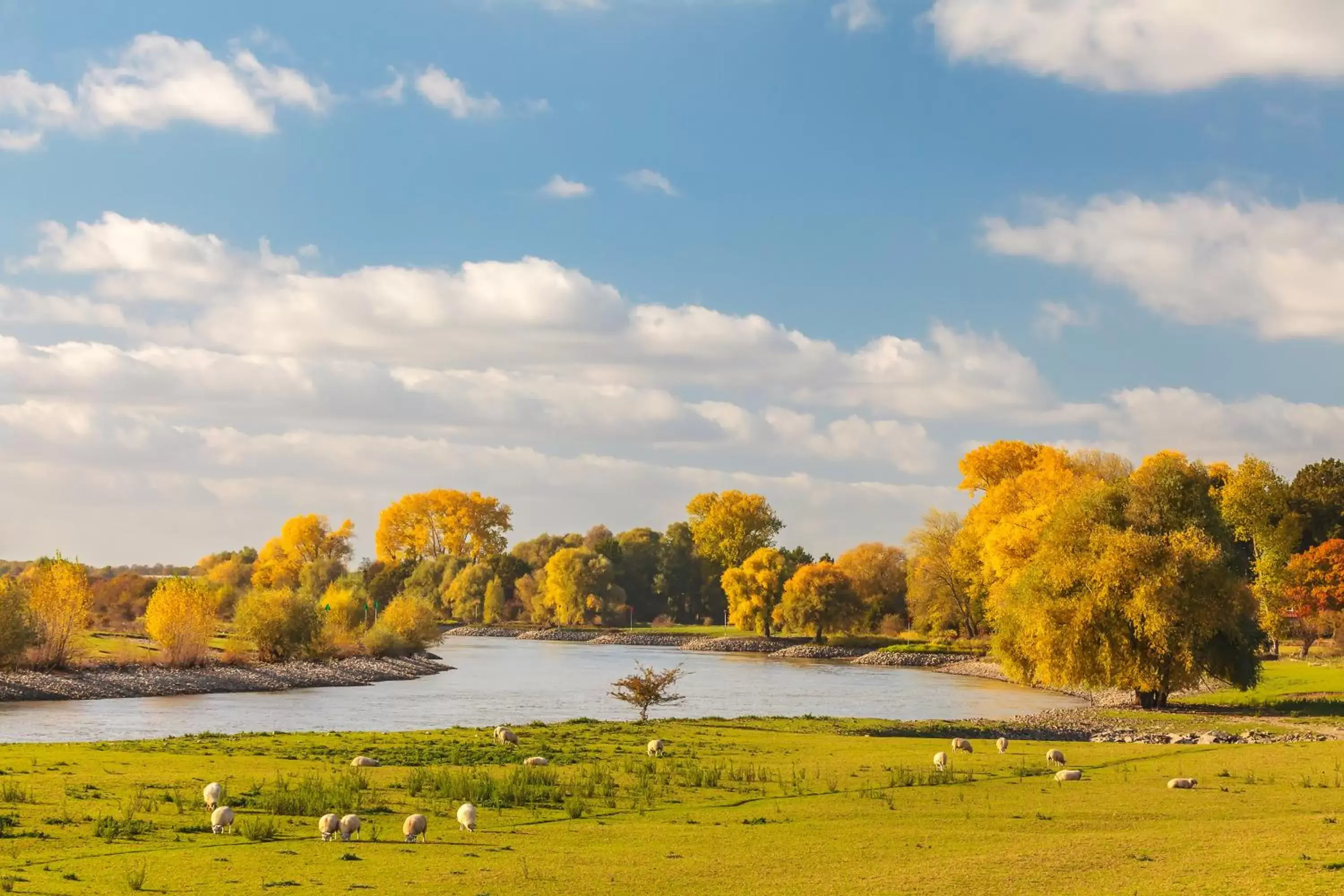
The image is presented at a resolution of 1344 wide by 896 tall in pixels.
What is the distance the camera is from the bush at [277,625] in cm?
7388

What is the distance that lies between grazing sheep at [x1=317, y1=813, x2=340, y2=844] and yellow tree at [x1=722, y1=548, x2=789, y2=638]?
103801mm

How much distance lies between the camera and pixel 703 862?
1569 cm

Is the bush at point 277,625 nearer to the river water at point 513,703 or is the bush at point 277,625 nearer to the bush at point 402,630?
the bush at point 402,630

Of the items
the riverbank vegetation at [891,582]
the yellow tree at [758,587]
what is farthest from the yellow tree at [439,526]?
the yellow tree at [758,587]

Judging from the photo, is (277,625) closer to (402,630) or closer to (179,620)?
(179,620)

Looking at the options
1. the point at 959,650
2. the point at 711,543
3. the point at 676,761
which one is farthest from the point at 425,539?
the point at 676,761

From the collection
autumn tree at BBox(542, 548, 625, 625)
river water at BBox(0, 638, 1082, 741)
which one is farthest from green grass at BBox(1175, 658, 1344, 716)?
autumn tree at BBox(542, 548, 625, 625)

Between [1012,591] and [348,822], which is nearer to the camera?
[348,822]

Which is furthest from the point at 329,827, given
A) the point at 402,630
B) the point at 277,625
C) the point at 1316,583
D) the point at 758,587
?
the point at 758,587

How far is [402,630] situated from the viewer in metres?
88.5

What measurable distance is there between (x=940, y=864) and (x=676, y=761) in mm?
12096

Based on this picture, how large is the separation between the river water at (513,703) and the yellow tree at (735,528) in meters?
54.2

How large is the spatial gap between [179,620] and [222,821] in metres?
52.7

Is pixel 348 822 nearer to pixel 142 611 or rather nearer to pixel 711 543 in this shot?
pixel 142 611
